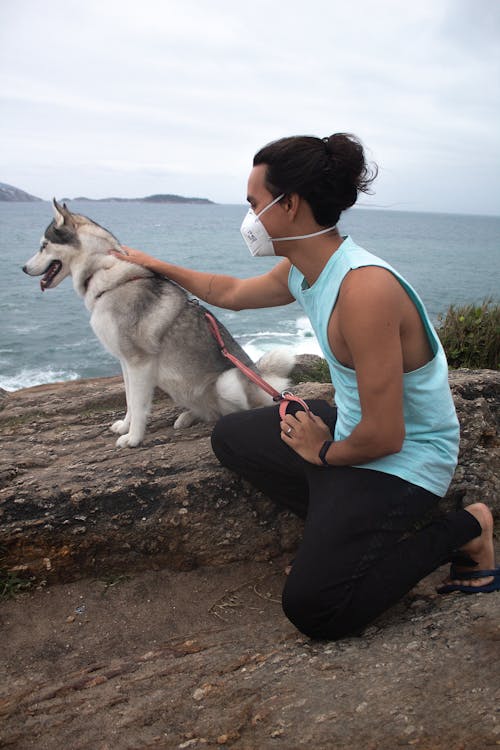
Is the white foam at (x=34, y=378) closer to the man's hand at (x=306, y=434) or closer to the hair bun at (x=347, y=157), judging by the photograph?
the man's hand at (x=306, y=434)

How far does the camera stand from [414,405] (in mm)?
2936

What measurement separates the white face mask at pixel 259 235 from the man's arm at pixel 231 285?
0.49 m

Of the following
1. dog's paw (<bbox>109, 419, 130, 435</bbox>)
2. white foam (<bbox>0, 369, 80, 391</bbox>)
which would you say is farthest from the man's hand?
white foam (<bbox>0, 369, 80, 391</bbox>)

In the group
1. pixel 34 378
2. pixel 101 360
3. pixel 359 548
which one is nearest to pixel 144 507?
pixel 359 548

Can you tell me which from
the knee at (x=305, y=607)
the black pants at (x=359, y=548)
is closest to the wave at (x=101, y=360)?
the black pants at (x=359, y=548)

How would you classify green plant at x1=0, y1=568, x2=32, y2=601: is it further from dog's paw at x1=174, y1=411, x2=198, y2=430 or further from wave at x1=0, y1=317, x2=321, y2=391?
wave at x1=0, y1=317, x2=321, y2=391

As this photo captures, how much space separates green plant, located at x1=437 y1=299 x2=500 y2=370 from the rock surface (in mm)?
2333

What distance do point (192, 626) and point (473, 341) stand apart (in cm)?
560

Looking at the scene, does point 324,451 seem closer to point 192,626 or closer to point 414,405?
point 414,405

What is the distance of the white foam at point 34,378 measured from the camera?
59.1 ft

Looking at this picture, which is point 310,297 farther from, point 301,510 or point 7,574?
point 7,574

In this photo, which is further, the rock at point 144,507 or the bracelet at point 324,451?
the rock at point 144,507

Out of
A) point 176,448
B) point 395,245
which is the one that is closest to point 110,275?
point 176,448

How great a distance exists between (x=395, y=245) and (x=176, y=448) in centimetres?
7322
